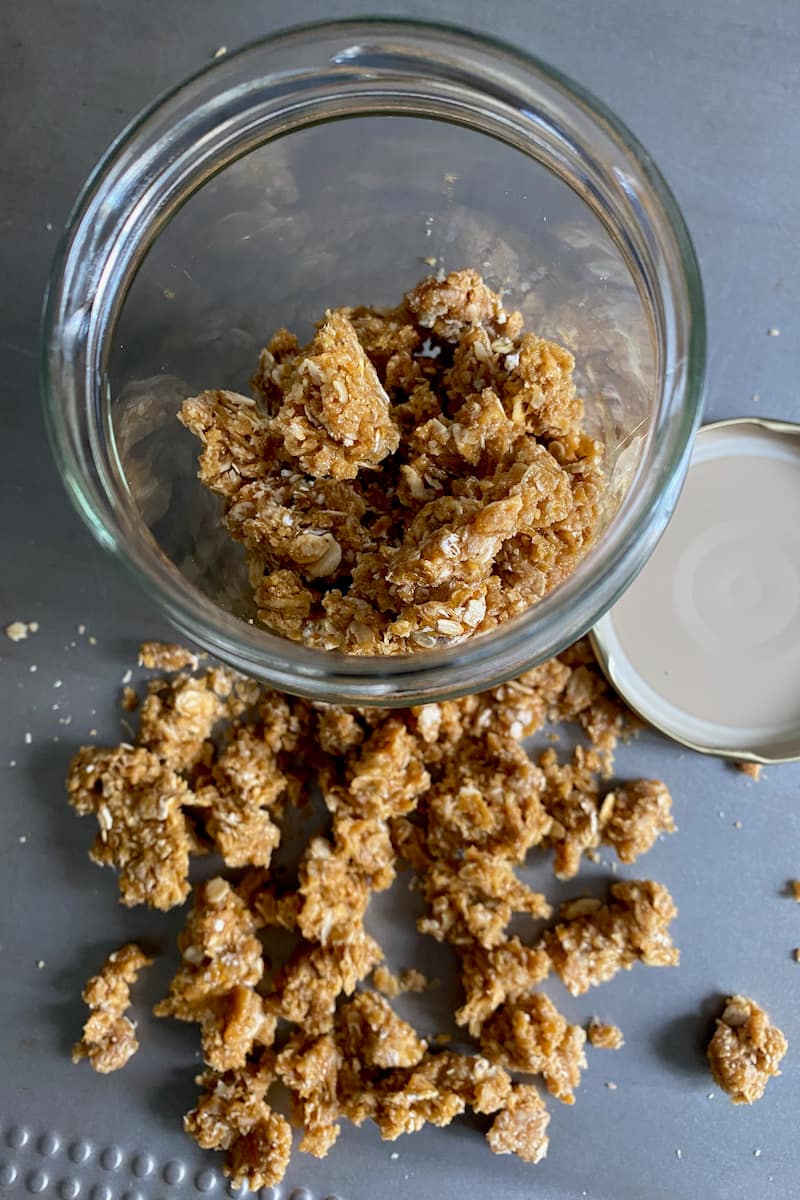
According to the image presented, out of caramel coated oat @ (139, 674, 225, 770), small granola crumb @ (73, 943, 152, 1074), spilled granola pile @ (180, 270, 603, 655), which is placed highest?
spilled granola pile @ (180, 270, 603, 655)

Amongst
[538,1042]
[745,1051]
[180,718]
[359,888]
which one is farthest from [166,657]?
[745,1051]

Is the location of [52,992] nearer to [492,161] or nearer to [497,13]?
[492,161]

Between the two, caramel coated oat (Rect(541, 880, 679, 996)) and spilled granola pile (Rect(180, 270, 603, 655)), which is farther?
caramel coated oat (Rect(541, 880, 679, 996))

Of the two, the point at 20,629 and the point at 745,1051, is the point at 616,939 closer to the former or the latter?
the point at 745,1051

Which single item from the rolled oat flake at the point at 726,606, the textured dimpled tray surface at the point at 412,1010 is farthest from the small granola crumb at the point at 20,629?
the rolled oat flake at the point at 726,606

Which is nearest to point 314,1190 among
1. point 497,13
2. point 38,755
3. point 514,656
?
point 38,755

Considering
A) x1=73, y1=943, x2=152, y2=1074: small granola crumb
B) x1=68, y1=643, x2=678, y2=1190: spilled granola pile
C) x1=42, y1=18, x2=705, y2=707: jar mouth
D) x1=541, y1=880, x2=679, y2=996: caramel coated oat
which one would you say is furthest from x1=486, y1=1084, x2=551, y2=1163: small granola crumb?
x1=42, y1=18, x2=705, y2=707: jar mouth

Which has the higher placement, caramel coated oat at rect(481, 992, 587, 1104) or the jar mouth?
the jar mouth

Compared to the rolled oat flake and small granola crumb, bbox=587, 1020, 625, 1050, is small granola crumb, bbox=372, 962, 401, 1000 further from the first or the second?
the rolled oat flake
